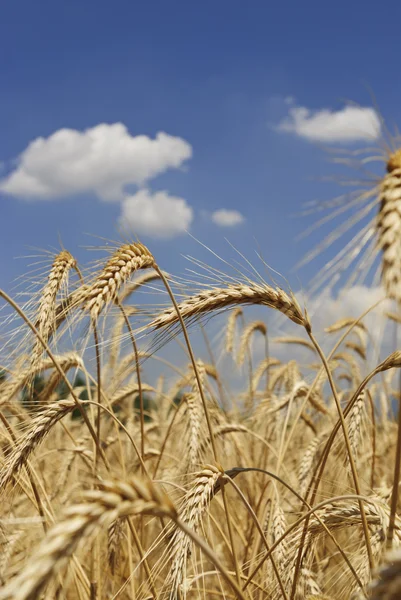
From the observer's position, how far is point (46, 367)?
3.80 m

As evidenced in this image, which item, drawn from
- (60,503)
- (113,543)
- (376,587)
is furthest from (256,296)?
(60,503)

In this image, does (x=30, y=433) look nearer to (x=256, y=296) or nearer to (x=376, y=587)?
(x=256, y=296)

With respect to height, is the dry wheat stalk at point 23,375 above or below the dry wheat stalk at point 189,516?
above

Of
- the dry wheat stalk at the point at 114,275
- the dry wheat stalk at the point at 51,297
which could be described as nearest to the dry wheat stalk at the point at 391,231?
the dry wheat stalk at the point at 114,275

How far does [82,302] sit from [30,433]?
61cm

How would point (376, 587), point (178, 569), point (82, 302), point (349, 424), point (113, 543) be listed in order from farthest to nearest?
point (349, 424) → point (113, 543) → point (82, 302) → point (178, 569) → point (376, 587)

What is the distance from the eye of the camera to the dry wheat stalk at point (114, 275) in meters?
2.27

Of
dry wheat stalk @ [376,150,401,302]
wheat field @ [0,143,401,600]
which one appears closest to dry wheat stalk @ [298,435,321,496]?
wheat field @ [0,143,401,600]

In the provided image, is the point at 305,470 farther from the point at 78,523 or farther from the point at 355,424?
the point at 78,523

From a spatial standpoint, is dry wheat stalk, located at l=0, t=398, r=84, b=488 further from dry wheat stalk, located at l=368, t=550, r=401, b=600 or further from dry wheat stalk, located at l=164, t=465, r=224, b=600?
dry wheat stalk, located at l=368, t=550, r=401, b=600

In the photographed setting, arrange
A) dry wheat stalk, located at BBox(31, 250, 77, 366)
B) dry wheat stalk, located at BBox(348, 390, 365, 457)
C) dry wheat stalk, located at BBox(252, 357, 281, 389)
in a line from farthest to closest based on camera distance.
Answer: dry wheat stalk, located at BBox(252, 357, 281, 389) < dry wheat stalk, located at BBox(348, 390, 365, 457) < dry wheat stalk, located at BBox(31, 250, 77, 366)

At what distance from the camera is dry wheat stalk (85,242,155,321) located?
7.43 ft

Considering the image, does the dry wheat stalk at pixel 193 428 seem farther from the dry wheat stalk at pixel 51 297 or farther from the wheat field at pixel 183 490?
the dry wheat stalk at pixel 51 297

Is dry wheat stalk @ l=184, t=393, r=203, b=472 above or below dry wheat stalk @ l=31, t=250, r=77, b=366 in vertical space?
below
